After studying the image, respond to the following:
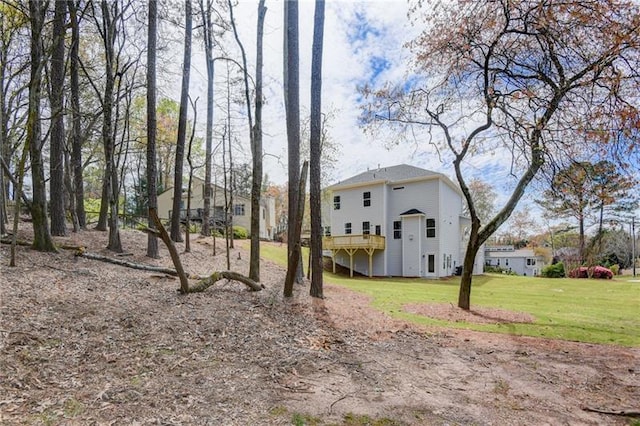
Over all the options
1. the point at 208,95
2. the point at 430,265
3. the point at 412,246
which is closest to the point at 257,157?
the point at 208,95

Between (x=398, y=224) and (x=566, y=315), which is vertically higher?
(x=398, y=224)

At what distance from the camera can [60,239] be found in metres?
9.59

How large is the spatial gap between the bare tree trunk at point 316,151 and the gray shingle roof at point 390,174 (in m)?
15.8

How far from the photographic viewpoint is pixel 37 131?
735 cm

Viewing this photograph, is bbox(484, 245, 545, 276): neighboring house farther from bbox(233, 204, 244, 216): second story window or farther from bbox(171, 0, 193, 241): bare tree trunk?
bbox(171, 0, 193, 241): bare tree trunk

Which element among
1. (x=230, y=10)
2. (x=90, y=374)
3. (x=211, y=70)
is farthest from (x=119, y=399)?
(x=211, y=70)

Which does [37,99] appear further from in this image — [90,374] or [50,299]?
[90,374]

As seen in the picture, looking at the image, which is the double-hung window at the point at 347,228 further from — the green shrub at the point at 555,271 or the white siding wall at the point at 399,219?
the green shrub at the point at 555,271

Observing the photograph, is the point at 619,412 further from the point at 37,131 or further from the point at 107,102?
the point at 107,102

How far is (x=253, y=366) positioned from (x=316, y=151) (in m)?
5.43

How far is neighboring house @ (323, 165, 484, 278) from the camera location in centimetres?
2248

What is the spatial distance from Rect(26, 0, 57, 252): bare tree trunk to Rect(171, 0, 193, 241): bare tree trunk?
217 inches

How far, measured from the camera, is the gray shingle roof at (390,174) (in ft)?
77.7

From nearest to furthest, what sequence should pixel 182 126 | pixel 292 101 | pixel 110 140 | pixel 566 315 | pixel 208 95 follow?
1. pixel 292 101
2. pixel 566 315
3. pixel 110 140
4. pixel 182 126
5. pixel 208 95
